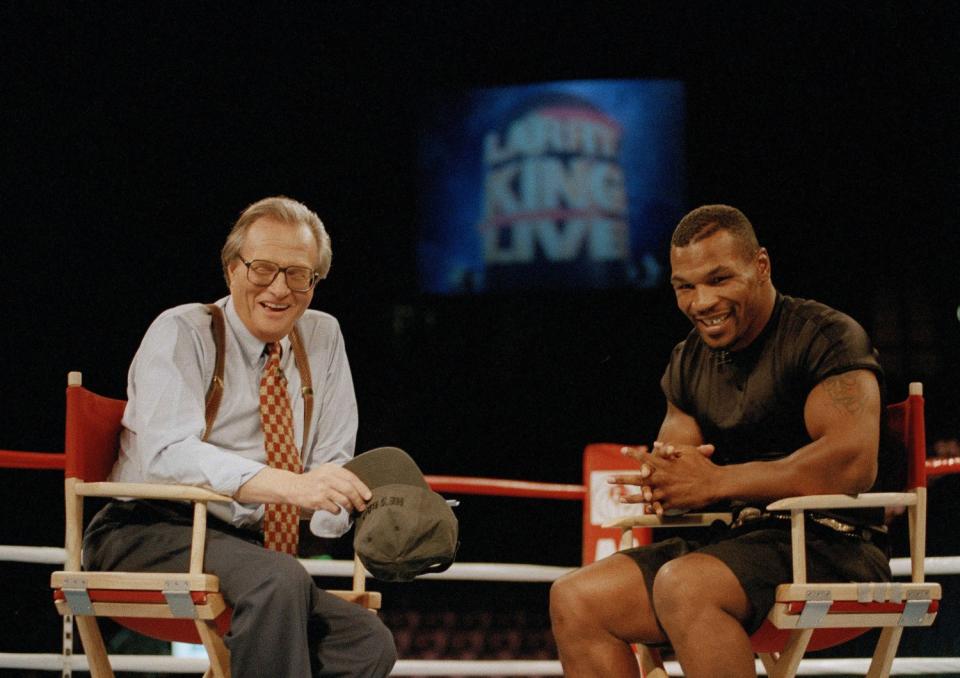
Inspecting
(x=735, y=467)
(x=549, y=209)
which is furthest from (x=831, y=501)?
(x=549, y=209)

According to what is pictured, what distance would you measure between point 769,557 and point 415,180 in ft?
24.8

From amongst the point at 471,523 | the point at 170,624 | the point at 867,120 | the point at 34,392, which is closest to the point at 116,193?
the point at 34,392

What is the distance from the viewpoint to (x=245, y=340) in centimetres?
209

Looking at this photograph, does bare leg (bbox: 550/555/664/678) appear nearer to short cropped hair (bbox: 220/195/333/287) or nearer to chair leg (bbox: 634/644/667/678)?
chair leg (bbox: 634/644/667/678)

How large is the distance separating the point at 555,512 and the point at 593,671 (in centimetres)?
850

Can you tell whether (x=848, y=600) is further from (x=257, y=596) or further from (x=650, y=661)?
(x=257, y=596)

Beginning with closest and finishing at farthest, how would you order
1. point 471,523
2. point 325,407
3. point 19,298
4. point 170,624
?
point 170,624 → point 325,407 → point 19,298 → point 471,523

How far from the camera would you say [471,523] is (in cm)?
1027

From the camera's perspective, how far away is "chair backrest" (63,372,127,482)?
190 centimetres

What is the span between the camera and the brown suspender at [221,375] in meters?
2.01

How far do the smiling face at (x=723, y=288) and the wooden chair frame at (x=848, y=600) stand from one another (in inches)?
14.2

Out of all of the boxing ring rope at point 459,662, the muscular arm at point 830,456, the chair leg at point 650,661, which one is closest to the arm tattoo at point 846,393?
the muscular arm at point 830,456

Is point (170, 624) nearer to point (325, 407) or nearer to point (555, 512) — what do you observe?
point (325, 407)

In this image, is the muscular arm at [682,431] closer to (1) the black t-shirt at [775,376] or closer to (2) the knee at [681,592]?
(1) the black t-shirt at [775,376]
